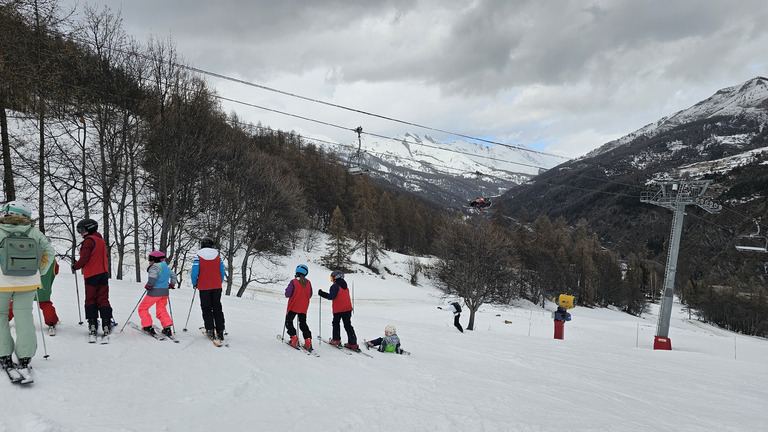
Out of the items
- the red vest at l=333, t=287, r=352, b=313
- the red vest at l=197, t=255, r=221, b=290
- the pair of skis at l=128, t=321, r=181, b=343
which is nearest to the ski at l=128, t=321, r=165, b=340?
the pair of skis at l=128, t=321, r=181, b=343

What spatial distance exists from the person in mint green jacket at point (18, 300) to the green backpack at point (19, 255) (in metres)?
0.05

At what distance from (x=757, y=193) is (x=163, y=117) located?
219 meters

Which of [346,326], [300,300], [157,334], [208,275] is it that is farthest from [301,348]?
[157,334]

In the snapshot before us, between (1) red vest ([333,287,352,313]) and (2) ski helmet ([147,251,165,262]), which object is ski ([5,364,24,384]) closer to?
(2) ski helmet ([147,251,165,262])

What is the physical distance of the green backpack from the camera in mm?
4426

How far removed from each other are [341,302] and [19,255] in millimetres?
5777

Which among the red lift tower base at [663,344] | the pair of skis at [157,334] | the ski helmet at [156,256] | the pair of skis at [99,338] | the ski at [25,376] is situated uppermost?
the ski helmet at [156,256]

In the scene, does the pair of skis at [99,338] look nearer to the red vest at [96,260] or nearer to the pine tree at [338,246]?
the red vest at [96,260]

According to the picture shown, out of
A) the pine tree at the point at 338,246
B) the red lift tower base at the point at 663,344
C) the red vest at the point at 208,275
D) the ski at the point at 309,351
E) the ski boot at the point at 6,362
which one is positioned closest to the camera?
the ski boot at the point at 6,362

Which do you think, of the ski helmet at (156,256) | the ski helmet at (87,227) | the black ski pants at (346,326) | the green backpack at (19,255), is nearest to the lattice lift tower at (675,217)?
the black ski pants at (346,326)

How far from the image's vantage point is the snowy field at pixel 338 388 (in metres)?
4.06

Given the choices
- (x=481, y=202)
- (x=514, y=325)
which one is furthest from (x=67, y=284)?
(x=514, y=325)

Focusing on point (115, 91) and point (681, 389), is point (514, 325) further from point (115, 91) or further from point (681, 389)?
point (115, 91)

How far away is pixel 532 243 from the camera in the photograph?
203ft
